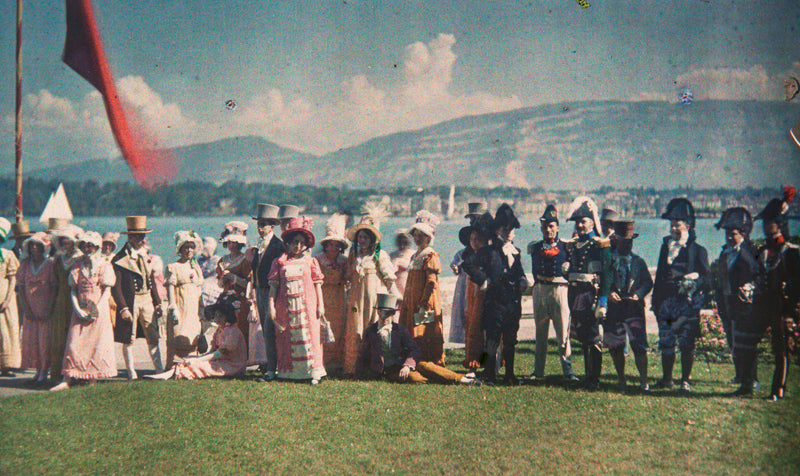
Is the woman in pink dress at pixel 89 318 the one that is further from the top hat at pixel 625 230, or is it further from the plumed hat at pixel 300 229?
the top hat at pixel 625 230

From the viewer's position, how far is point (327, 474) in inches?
219

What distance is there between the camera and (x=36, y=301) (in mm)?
8125

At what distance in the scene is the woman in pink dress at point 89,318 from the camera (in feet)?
25.3

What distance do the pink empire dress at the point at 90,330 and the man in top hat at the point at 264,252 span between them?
1.69 m

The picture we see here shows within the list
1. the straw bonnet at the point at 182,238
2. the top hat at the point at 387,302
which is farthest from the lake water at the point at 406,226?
the top hat at the point at 387,302

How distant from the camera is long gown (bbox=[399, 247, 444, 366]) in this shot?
781 centimetres

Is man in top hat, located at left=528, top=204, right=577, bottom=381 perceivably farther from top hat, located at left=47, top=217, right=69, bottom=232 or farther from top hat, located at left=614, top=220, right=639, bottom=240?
top hat, located at left=47, top=217, right=69, bottom=232

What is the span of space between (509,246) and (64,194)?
607 cm

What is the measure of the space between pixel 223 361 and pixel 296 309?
4.22 feet

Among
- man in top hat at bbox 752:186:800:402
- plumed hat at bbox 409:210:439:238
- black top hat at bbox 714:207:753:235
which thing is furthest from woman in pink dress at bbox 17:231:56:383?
man in top hat at bbox 752:186:800:402

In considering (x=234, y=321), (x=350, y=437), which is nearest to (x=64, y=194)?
(x=234, y=321)

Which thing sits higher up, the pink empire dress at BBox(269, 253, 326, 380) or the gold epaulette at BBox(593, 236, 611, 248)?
the gold epaulette at BBox(593, 236, 611, 248)

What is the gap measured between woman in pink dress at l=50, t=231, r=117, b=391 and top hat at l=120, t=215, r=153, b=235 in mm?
421

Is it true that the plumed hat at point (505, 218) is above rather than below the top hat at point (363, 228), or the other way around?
above
